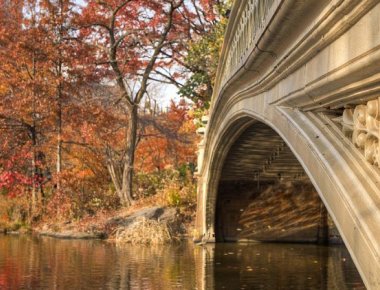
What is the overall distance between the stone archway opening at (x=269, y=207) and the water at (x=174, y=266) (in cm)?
78

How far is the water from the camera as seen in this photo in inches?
393

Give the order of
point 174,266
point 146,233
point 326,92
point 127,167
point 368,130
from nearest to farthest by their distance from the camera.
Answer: point 368,130
point 326,92
point 174,266
point 146,233
point 127,167

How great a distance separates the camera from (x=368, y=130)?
10.5 ft

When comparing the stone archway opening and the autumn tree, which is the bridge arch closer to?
the stone archway opening

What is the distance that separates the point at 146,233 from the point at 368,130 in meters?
13.0

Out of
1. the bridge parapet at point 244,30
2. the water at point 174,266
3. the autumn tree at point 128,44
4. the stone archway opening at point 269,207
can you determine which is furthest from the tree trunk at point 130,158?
the bridge parapet at point 244,30

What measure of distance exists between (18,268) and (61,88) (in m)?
9.55

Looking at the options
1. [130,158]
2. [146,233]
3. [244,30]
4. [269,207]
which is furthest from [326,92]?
[130,158]

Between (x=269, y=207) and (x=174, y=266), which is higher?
(x=269, y=207)

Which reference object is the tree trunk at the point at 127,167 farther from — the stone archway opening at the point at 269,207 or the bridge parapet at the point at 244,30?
the bridge parapet at the point at 244,30

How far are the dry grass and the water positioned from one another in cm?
58

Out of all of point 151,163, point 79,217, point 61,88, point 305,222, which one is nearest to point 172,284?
point 305,222

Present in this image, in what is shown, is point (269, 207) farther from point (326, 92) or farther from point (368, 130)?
point (368, 130)

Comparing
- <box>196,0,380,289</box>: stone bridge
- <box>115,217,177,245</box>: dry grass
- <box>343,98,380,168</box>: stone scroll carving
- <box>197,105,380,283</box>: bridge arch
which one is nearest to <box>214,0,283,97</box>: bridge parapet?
<box>196,0,380,289</box>: stone bridge
